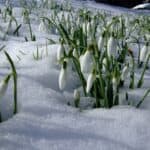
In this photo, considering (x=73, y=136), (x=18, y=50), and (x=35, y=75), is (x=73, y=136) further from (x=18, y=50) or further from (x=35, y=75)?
(x=18, y=50)

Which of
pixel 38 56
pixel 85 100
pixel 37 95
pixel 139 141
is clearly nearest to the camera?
pixel 139 141

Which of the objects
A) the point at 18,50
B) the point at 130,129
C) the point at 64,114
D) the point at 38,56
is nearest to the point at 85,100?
the point at 64,114

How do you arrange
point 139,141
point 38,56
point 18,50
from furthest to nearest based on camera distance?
1. point 18,50
2. point 38,56
3. point 139,141

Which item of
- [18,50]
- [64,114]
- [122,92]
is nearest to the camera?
[64,114]

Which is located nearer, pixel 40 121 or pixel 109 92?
pixel 40 121

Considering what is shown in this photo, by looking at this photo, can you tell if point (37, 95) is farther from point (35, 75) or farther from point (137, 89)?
point (137, 89)

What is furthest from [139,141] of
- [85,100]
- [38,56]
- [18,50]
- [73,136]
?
[18,50]
